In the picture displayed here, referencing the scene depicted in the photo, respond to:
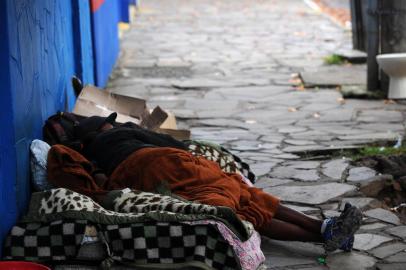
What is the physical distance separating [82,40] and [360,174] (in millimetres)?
3162

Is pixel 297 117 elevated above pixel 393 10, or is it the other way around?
pixel 393 10

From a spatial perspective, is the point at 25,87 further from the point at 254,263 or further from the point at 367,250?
the point at 367,250

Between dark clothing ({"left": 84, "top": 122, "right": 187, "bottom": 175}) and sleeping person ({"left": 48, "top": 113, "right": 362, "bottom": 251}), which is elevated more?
dark clothing ({"left": 84, "top": 122, "right": 187, "bottom": 175})

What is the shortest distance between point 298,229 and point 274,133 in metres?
3.26

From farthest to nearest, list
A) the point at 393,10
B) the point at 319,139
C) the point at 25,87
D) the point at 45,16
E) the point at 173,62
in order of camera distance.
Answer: the point at 173,62, the point at 393,10, the point at 319,139, the point at 45,16, the point at 25,87

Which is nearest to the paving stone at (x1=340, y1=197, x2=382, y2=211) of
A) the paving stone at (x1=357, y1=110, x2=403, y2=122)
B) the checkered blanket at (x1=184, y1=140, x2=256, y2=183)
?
the checkered blanket at (x1=184, y1=140, x2=256, y2=183)

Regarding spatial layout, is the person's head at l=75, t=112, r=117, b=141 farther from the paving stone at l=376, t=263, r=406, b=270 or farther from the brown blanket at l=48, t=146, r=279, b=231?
the paving stone at l=376, t=263, r=406, b=270

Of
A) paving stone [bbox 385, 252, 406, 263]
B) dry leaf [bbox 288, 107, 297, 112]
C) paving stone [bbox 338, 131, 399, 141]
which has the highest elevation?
paving stone [bbox 385, 252, 406, 263]

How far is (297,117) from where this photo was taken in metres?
9.01

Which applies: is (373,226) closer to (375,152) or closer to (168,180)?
(168,180)

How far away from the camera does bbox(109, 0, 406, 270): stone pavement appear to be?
5.50 meters

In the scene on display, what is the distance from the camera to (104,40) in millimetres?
10969

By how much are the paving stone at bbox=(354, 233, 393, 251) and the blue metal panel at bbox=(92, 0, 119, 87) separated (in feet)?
16.5

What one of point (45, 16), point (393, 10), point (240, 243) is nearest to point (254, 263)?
point (240, 243)
